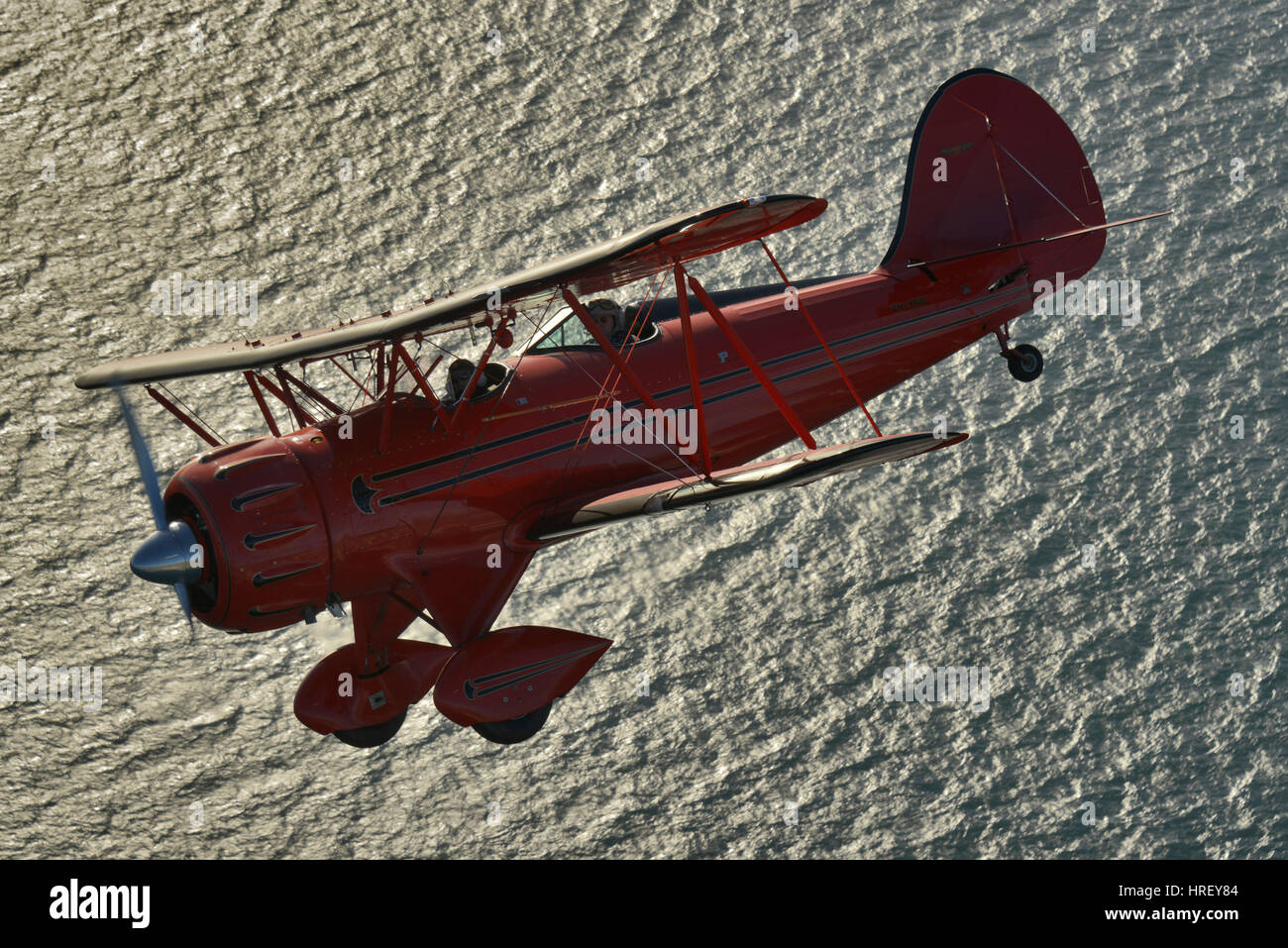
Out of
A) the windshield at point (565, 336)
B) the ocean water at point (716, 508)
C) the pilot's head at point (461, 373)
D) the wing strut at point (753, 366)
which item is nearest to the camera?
the wing strut at point (753, 366)

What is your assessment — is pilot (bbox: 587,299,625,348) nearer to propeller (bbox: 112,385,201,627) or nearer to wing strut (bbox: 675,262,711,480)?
wing strut (bbox: 675,262,711,480)

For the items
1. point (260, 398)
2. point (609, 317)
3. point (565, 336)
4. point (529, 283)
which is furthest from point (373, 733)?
point (529, 283)

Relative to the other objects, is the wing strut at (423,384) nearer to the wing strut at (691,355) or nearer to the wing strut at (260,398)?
the wing strut at (260,398)

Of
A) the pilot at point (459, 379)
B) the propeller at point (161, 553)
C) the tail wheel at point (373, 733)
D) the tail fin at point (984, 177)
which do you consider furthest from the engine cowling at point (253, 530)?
the tail fin at point (984, 177)

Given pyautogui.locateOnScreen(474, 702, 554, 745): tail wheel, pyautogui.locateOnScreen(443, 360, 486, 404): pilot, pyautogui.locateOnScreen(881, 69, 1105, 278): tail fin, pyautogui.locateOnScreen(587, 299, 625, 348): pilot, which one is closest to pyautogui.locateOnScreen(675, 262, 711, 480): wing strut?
pyautogui.locateOnScreen(587, 299, 625, 348): pilot

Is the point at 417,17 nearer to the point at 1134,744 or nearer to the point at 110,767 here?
the point at 110,767

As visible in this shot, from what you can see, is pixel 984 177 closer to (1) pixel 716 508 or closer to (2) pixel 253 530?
(1) pixel 716 508
